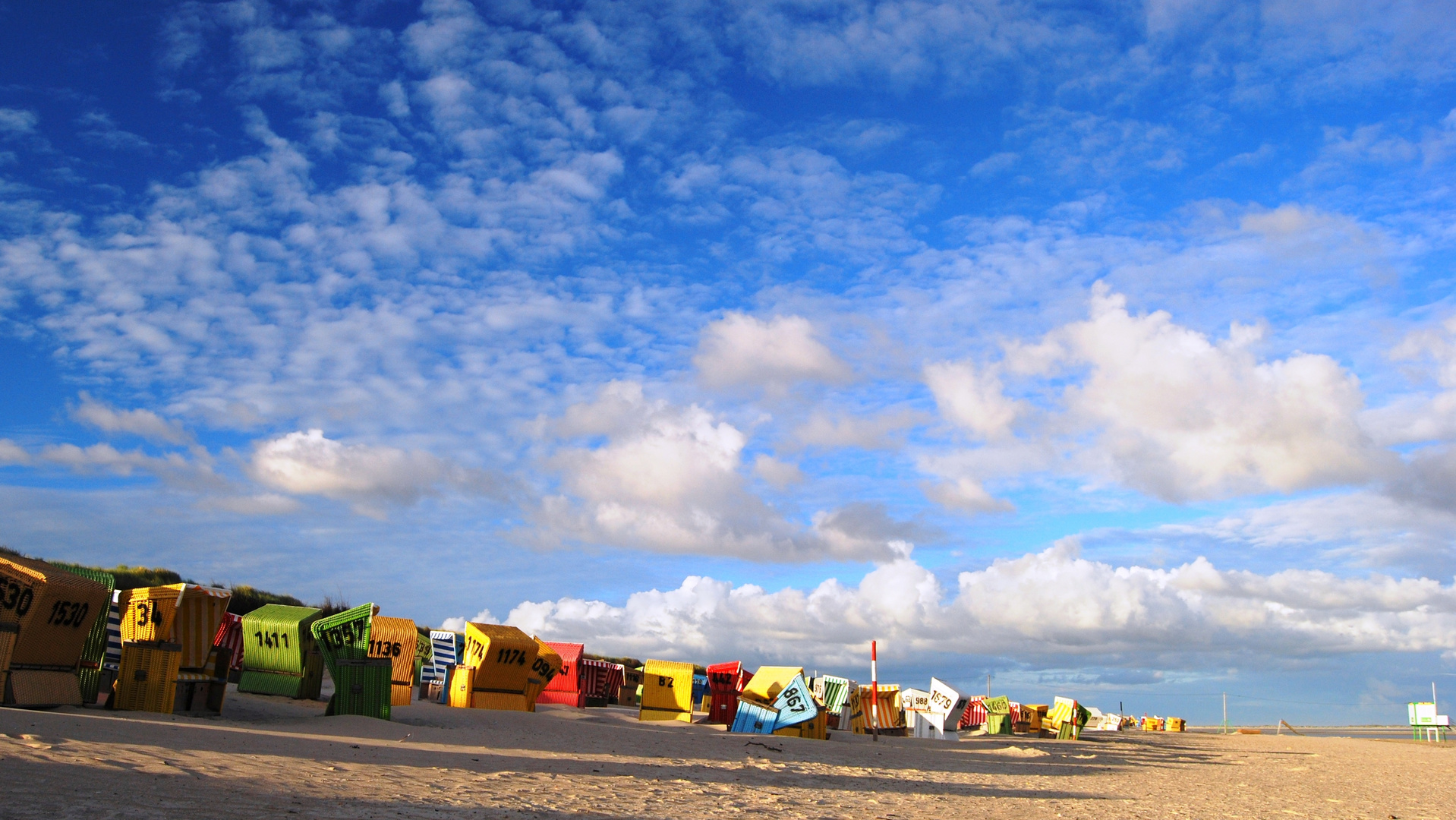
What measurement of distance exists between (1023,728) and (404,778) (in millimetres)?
39752

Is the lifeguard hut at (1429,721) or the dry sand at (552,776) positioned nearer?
the dry sand at (552,776)

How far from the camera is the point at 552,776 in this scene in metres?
11.8

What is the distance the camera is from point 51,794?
7.11 metres

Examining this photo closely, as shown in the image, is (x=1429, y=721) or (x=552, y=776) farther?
(x=1429, y=721)

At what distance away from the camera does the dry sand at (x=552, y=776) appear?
8148 millimetres

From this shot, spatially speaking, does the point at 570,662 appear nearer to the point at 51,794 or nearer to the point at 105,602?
the point at 105,602

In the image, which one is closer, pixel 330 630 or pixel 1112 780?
pixel 330 630

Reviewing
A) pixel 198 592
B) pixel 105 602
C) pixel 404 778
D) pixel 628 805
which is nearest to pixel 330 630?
pixel 198 592

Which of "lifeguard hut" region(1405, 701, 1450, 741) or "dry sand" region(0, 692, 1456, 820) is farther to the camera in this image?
"lifeguard hut" region(1405, 701, 1450, 741)

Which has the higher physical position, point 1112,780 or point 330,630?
point 330,630

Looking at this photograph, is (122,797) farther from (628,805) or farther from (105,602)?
(105,602)

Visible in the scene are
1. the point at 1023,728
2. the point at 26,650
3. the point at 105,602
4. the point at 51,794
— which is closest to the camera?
the point at 51,794

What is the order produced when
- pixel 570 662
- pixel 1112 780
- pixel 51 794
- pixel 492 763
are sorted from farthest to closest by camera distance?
pixel 570 662
pixel 1112 780
pixel 492 763
pixel 51 794

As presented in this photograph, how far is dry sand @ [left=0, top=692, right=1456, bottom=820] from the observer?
321 inches
